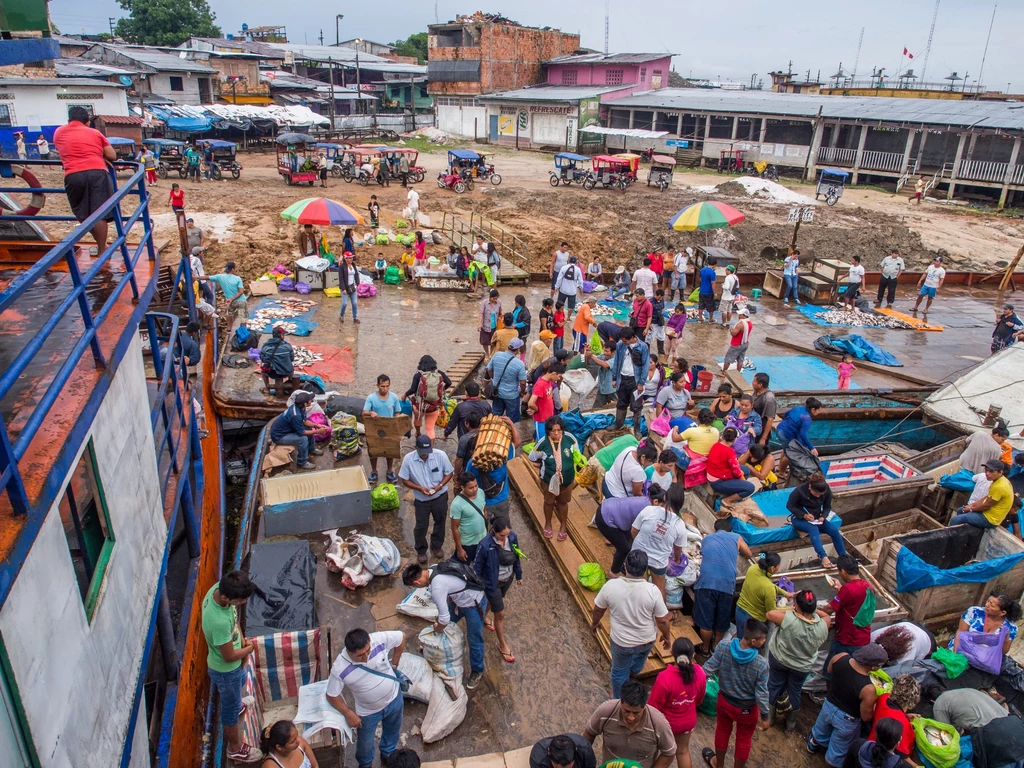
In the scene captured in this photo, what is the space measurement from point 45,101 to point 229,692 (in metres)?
32.7

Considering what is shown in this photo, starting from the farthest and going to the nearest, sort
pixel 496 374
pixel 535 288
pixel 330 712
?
1. pixel 535 288
2. pixel 496 374
3. pixel 330 712

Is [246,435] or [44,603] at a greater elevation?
[44,603]

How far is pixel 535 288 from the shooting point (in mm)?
16859

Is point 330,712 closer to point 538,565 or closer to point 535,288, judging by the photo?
point 538,565

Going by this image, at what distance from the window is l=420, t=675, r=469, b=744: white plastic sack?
2774 millimetres

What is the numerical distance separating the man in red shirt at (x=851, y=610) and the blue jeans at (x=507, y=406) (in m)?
4.18

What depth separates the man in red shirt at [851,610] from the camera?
5.31m

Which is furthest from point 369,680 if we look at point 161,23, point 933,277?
point 161,23

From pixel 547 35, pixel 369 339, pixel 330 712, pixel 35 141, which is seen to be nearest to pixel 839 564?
pixel 330 712

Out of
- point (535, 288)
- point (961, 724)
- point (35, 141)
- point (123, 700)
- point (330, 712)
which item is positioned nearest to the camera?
point (123, 700)

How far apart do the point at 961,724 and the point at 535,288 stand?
1311 centimetres

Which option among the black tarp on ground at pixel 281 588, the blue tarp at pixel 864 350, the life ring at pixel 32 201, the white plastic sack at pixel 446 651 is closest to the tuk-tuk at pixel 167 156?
the life ring at pixel 32 201

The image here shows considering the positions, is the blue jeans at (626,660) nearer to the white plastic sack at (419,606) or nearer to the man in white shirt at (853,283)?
the white plastic sack at (419,606)

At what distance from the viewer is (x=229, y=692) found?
4344 mm
